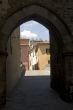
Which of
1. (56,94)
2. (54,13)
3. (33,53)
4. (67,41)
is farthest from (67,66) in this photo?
(33,53)

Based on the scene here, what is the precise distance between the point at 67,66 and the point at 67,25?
52.8 inches

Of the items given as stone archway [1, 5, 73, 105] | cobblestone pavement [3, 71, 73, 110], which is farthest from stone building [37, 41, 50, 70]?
stone archway [1, 5, 73, 105]

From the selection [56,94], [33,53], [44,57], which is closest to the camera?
[56,94]

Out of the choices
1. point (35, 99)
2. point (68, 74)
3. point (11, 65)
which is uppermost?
point (11, 65)

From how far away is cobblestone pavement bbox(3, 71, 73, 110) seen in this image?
1289 centimetres

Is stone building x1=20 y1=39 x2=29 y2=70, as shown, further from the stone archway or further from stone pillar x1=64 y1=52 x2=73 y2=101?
stone pillar x1=64 y1=52 x2=73 y2=101

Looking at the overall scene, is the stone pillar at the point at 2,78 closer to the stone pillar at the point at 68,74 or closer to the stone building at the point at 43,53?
the stone pillar at the point at 68,74

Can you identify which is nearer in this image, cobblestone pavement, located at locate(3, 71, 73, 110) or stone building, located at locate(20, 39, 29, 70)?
cobblestone pavement, located at locate(3, 71, 73, 110)

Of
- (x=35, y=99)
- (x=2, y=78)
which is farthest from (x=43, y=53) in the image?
(x=2, y=78)

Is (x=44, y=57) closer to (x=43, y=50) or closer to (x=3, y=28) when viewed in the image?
(x=43, y=50)

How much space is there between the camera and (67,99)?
516 inches

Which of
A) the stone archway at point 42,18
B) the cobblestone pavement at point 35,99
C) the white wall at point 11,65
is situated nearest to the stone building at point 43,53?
the white wall at point 11,65

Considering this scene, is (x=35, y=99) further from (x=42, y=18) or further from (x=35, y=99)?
(x=42, y=18)

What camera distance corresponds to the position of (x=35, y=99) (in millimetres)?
14734
